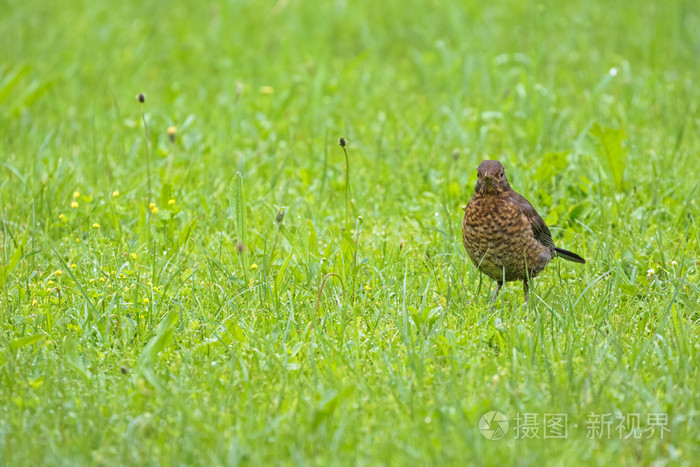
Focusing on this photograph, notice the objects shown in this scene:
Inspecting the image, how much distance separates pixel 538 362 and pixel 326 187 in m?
2.71

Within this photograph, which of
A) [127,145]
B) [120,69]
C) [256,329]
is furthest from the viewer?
[120,69]

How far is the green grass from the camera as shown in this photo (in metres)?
3.39

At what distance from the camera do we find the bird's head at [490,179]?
181 inches

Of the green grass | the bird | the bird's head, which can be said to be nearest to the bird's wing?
the bird

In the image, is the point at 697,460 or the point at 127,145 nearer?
the point at 697,460

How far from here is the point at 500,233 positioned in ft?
14.9

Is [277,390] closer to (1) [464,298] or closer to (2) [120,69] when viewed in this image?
(1) [464,298]

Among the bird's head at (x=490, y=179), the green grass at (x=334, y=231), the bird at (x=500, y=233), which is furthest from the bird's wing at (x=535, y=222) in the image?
the green grass at (x=334, y=231)

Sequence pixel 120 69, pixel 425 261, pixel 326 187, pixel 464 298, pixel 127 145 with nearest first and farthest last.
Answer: pixel 464 298
pixel 425 261
pixel 326 187
pixel 127 145
pixel 120 69

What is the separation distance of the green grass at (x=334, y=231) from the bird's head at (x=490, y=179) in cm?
51

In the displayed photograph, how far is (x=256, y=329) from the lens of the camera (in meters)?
4.16

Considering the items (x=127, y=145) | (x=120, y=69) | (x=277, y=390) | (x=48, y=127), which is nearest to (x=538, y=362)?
(x=277, y=390)

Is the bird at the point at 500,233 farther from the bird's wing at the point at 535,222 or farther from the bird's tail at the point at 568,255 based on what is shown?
the bird's tail at the point at 568,255

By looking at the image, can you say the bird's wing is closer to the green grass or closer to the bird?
the bird
